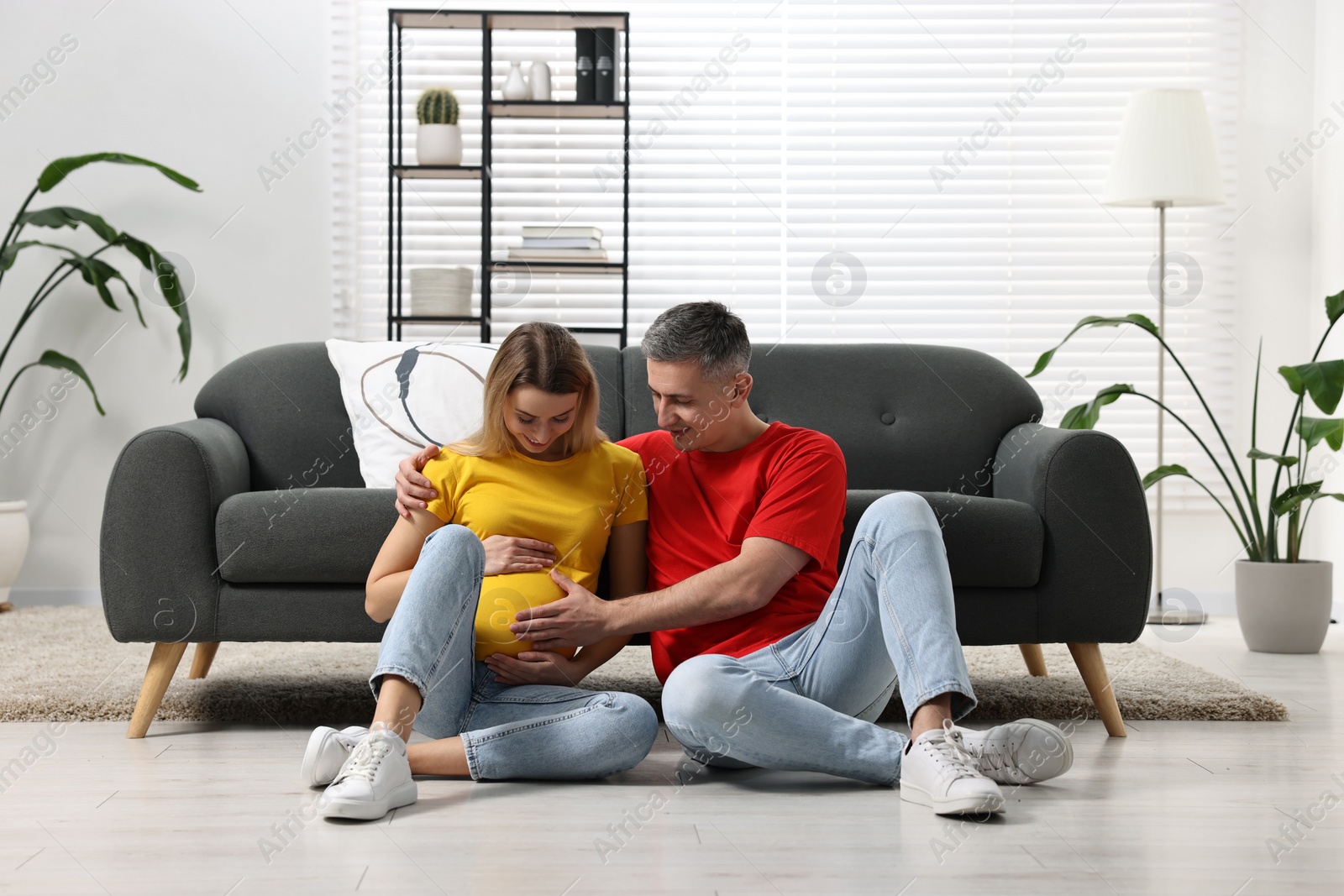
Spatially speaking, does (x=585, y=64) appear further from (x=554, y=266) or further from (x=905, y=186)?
(x=905, y=186)

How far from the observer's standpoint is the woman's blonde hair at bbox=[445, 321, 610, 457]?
5.26 feet

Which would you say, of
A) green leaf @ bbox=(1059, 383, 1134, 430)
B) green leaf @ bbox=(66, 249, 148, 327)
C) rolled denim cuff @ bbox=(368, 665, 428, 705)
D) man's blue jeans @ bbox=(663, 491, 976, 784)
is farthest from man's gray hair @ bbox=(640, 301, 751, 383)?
green leaf @ bbox=(66, 249, 148, 327)

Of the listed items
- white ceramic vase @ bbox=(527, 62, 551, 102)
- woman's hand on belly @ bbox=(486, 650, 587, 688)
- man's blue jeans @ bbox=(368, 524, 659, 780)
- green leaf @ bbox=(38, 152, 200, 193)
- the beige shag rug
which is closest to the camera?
man's blue jeans @ bbox=(368, 524, 659, 780)

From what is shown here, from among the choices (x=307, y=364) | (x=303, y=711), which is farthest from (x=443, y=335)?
(x=303, y=711)

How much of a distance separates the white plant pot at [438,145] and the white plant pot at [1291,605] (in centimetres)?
259

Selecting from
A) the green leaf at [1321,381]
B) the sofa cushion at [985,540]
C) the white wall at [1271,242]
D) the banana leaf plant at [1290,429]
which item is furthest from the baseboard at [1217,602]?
the sofa cushion at [985,540]

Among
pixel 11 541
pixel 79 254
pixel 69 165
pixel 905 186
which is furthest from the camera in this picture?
pixel 905 186

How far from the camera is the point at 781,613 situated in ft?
5.38

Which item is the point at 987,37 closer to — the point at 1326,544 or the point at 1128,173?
the point at 1128,173

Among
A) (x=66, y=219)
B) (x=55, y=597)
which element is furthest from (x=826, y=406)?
(x=55, y=597)

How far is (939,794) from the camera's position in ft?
4.65

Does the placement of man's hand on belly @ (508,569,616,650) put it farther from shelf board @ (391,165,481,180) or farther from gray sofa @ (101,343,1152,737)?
shelf board @ (391,165,481,180)

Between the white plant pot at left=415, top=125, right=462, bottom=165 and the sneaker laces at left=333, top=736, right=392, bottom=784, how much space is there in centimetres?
239

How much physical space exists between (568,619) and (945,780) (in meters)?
0.54
